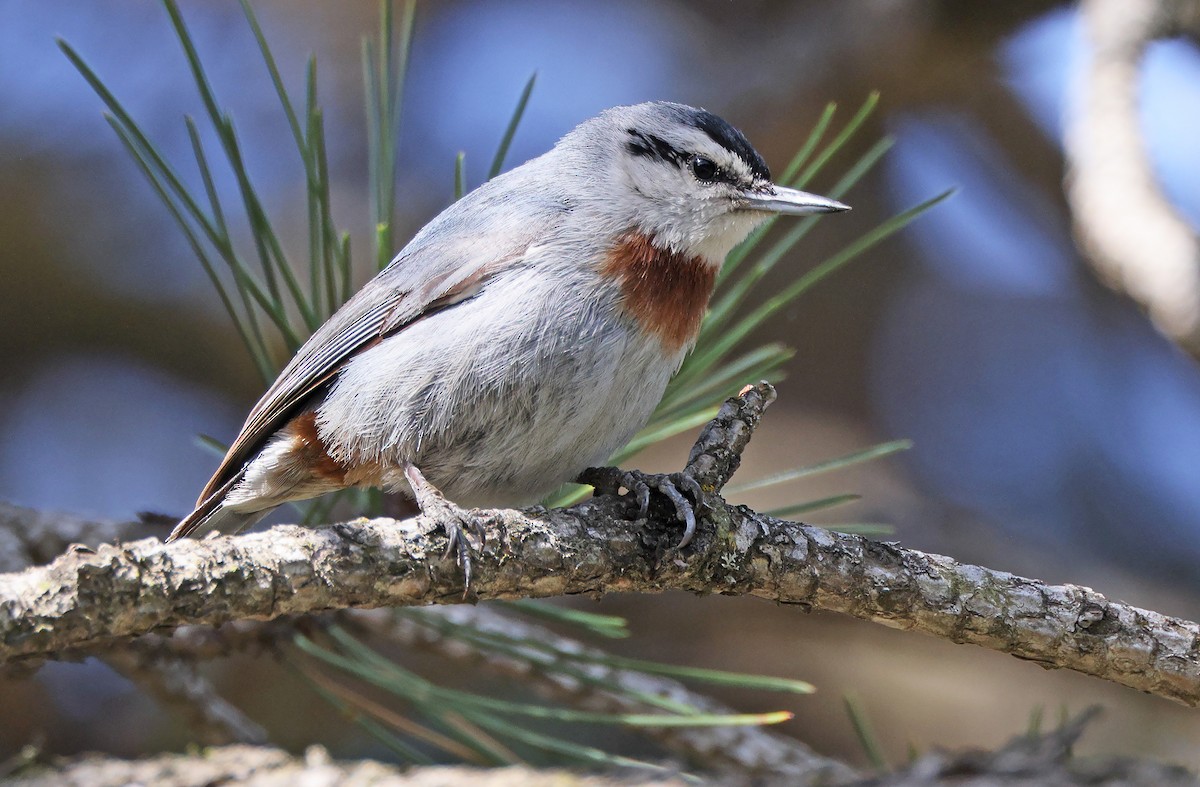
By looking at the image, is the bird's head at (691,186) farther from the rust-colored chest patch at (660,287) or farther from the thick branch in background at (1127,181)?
the thick branch in background at (1127,181)

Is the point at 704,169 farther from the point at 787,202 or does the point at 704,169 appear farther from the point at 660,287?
the point at 660,287

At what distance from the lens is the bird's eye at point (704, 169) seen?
2426 mm

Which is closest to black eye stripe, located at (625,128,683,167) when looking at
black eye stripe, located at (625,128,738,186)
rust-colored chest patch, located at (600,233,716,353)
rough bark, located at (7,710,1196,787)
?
black eye stripe, located at (625,128,738,186)

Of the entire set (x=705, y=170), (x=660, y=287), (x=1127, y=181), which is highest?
(x=1127, y=181)

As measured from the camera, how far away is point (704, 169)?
244cm

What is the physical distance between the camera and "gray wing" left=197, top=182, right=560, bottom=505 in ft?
7.30

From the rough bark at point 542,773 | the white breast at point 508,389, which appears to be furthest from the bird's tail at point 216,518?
the rough bark at point 542,773

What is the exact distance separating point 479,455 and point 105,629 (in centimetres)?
98

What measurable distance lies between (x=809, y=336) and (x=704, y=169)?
208cm

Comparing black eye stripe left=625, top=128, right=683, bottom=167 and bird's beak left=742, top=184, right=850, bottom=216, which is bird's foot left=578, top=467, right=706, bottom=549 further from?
black eye stripe left=625, top=128, right=683, bottom=167

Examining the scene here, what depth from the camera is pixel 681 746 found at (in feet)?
7.89

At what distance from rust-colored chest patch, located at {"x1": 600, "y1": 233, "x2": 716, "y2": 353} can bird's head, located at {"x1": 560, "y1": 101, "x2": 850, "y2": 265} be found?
0.15 feet

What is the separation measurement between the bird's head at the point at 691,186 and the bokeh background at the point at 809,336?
4.56 feet

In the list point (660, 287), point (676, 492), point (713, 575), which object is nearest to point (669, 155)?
point (660, 287)
